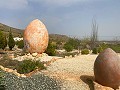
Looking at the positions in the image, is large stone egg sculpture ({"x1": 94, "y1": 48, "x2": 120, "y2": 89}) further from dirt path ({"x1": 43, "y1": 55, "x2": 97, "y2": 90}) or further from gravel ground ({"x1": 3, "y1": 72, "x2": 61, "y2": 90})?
gravel ground ({"x1": 3, "y1": 72, "x2": 61, "y2": 90})

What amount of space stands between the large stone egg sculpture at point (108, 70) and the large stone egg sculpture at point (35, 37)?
11165 mm

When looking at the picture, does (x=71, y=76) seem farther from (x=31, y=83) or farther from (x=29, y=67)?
(x=29, y=67)

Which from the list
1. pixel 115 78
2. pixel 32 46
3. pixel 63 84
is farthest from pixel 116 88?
pixel 32 46

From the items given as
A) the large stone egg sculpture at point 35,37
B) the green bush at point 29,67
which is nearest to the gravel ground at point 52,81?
the green bush at point 29,67

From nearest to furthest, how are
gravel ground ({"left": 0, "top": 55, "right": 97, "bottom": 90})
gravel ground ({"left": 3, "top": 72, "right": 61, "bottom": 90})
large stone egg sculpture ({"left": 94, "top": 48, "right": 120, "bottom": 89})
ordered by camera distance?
gravel ground ({"left": 3, "top": 72, "right": 61, "bottom": 90}) < gravel ground ({"left": 0, "top": 55, "right": 97, "bottom": 90}) < large stone egg sculpture ({"left": 94, "top": 48, "right": 120, "bottom": 89})

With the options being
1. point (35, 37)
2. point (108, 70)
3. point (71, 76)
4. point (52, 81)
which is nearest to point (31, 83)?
point (52, 81)

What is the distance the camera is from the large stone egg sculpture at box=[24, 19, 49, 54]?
21.9 meters

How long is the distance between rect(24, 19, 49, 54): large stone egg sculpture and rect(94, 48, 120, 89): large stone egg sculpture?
11.2m

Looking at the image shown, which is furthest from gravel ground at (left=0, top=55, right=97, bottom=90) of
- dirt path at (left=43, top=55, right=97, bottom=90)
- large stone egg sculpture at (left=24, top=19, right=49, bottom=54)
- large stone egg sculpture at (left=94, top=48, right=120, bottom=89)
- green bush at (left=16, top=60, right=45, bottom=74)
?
large stone egg sculpture at (left=24, top=19, right=49, bottom=54)

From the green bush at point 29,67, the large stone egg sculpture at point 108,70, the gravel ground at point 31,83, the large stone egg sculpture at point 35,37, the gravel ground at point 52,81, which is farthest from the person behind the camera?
the large stone egg sculpture at point 35,37

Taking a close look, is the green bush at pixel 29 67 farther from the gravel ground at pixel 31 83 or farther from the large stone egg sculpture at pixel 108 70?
the large stone egg sculpture at pixel 108 70

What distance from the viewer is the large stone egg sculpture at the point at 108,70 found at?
10914 millimetres

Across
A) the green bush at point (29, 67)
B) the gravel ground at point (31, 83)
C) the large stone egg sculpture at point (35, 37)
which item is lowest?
the gravel ground at point (31, 83)

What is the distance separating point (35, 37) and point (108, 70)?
38.3 ft
